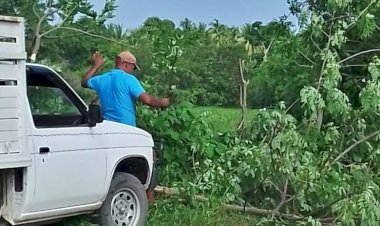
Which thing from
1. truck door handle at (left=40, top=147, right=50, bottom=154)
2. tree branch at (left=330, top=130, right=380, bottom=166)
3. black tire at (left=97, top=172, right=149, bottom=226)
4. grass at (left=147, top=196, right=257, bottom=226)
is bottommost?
grass at (left=147, top=196, right=257, bottom=226)

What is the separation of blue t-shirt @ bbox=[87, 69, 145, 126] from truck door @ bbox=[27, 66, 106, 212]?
0.96 meters

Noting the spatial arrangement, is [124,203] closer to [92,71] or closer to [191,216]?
[191,216]

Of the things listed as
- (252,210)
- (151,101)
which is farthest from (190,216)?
(151,101)

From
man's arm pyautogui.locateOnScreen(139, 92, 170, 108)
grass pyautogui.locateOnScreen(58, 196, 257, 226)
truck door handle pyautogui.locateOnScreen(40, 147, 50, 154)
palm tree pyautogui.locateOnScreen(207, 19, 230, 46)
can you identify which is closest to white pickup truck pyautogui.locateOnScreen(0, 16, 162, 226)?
truck door handle pyautogui.locateOnScreen(40, 147, 50, 154)

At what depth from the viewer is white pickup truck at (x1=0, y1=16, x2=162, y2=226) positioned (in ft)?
20.5

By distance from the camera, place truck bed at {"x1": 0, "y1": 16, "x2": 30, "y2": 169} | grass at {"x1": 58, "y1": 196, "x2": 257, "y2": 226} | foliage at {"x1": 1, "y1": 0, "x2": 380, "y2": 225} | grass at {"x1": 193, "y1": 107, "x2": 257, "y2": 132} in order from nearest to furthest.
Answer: truck bed at {"x1": 0, "y1": 16, "x2": 30, "y2": 169}
foliage at {"x1": 1, "y1": 0, "x2": 380, "y2": 225}
grass at {"x1": 58, "y1": 196, "x2": 257, "y2": 226}
grass at {"x1": 193, "y1": 107, "x2": 257, "y2": 132}

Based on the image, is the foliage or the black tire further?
the foliage

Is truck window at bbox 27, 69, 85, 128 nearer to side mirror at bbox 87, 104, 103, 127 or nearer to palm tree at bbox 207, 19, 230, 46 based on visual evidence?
side mirror at bbox 87, 104, 103, 127

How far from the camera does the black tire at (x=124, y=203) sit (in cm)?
753

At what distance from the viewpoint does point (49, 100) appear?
766 cm

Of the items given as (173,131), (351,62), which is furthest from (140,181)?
(351,62)

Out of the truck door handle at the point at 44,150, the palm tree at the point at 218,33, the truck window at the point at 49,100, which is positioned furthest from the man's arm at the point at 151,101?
the palm tree at the point at 218,33

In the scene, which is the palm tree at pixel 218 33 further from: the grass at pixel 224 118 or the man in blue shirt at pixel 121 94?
the man in blue shirt at pixel 121 94

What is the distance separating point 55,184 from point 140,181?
160 cm
